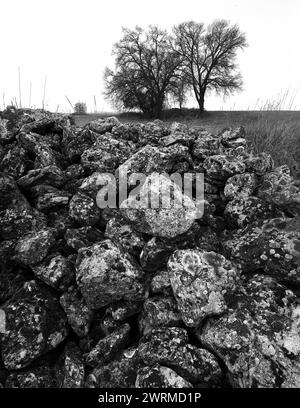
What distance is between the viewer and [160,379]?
6.65 ft

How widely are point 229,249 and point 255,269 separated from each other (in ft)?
0.95

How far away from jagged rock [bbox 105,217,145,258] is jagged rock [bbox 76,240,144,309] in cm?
19

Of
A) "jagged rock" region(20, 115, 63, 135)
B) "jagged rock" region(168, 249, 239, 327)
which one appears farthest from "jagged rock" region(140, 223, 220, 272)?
"jagged rock" region(20, 115, 63, 135)

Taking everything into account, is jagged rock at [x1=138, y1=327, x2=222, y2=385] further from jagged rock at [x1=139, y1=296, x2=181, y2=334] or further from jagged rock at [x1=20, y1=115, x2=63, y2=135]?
jagged rock at [x1=20, y1=115, x2=63, y2=135]

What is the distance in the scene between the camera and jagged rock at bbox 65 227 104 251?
278cm

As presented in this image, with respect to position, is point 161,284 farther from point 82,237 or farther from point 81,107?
point 81,107

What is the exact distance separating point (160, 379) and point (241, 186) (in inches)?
78.6

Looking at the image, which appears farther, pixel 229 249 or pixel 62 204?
pixel 62 204

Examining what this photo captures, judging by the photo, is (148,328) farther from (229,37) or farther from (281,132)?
(229,37)

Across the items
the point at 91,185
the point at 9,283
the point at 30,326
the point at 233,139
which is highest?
the point at 233,139

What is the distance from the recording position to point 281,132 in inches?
216

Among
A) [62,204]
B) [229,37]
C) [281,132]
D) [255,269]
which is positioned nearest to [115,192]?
[62,204]

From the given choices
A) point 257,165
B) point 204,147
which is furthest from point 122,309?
point 204,147

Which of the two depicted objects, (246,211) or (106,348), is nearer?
(106,348)
